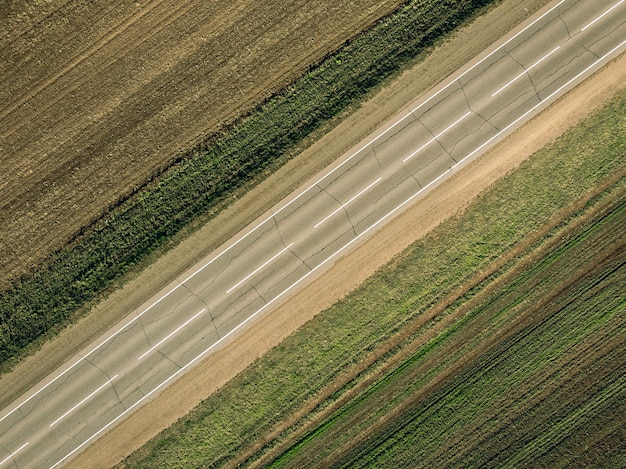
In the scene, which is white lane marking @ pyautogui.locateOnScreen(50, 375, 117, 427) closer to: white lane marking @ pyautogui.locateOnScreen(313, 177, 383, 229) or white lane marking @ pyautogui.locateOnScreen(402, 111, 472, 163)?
white lane marking @ pyautogui.locateOnScreen(313, 177, 383, 229)

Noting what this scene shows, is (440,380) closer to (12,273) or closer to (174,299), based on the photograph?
(174,299)

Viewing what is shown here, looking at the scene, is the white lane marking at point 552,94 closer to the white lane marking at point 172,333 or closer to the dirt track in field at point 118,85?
the dirt track in field at point 118,85

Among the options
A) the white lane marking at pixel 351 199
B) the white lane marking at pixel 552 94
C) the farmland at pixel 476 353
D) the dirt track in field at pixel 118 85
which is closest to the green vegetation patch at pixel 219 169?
the dirt track in field at pixel 118 85

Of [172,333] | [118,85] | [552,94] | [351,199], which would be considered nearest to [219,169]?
[118,85]

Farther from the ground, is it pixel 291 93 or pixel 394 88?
pixel 291 93

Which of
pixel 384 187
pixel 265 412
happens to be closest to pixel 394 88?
pixel 384 187
